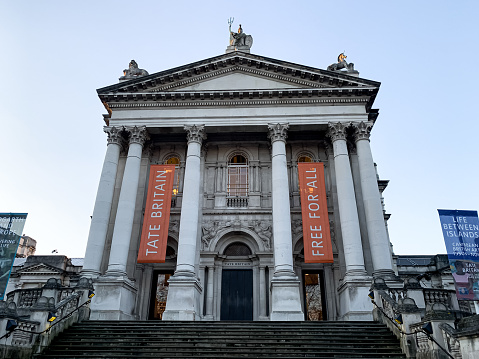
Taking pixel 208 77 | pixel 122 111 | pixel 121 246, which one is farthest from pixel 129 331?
pixel 208 77

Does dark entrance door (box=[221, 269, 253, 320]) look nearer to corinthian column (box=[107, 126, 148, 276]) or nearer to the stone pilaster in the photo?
the stone pilaster

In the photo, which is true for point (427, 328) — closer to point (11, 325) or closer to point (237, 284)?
point (11, 325)

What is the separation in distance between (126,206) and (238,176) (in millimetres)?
6527

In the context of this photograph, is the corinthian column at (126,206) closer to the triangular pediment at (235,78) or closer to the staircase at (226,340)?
the triangular pediment at (235,78)

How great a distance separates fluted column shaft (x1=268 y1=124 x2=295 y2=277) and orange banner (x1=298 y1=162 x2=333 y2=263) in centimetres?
78

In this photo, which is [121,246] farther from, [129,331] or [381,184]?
[381,184]

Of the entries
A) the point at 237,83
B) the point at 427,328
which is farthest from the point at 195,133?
the point at 427,328

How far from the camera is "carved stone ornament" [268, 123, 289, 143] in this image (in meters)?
20.6

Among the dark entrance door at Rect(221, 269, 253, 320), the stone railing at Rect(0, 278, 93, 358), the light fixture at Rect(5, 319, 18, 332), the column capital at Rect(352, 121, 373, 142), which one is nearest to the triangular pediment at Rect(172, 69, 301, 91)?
the column capital at Rect(352, 121, 373, 142)

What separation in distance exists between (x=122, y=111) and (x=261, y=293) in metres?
12.2

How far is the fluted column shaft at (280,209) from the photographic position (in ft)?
58.1

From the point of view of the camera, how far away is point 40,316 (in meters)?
12.6

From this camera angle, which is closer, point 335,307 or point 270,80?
point 335,307

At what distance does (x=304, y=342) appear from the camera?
12078 millimetres
